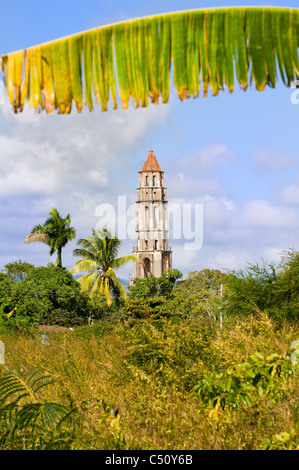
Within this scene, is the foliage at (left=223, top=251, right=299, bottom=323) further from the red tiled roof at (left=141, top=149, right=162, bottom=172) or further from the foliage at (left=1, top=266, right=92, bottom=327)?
the red tiled roof at (left=141, top=149, right=162, bottom=172)

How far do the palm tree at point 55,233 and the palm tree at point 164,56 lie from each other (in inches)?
1694

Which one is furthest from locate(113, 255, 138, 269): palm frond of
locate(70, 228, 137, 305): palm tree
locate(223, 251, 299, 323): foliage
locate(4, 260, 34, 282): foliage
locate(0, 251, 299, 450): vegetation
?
locate(0, 251, 299, 450): vegetation

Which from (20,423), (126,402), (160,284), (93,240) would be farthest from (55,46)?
(160,284)

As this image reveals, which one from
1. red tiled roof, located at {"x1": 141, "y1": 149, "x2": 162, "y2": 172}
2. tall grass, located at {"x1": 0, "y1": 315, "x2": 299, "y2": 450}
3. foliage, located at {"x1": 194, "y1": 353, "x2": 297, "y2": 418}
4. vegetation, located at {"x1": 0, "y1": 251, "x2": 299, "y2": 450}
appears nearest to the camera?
foliage, located at {"x1": 194, "y1": 353, "x2": 297, "y2": 418}

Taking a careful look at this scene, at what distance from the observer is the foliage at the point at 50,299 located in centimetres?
3662

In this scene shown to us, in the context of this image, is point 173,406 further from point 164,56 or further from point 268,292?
point 268,292

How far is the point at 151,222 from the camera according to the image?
8344cm

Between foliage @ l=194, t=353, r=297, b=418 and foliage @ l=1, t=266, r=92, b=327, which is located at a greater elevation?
foliage @ l=1, t=266, r=92, b=327

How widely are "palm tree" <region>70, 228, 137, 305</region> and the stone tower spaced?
1409 inches

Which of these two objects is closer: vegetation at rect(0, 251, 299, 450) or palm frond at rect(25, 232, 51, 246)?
vegetation at rect(0, 251, 299, 450)

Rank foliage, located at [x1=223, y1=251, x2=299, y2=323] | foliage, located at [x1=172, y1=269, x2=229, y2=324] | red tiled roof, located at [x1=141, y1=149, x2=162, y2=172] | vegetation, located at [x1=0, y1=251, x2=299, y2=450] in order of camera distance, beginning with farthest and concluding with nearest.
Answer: red tiled roof, located at [x1=141, y1=149, x2=162, y2=172]
foliage, located at [x1=172, y1=269, x2=229, y2=324]
foliage, located at [x1=223, y1=251, x2=299, y2=323]
vegetation, located at [x1=0, y1=251, x2=299, y2=450]

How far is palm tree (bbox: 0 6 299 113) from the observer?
3365 mm

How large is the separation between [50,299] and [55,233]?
8.77 metres

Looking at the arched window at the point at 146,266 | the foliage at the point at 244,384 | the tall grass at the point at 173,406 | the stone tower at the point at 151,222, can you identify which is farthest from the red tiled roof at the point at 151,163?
the foliage at the point at 244,384
